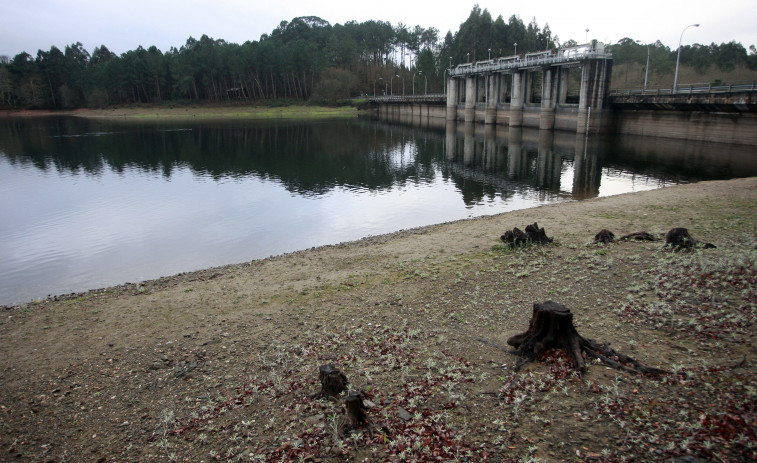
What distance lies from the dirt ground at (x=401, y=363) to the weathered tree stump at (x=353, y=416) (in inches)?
6.3

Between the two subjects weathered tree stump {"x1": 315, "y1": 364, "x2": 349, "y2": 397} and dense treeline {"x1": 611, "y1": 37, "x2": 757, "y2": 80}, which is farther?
dense treeline {"x1": 611, "y1": 37, "x2": 757, "y2": 80}

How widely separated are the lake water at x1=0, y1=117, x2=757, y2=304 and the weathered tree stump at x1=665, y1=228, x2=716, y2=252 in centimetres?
1203

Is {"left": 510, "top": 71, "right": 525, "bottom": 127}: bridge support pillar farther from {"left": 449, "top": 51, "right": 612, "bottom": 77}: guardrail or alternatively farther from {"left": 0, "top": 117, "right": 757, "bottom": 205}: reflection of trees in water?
{"left": 0, "top": 117, "right": 757, "bottom": 205}: reflection of trees in water

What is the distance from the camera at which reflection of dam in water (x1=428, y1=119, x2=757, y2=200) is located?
32.3m

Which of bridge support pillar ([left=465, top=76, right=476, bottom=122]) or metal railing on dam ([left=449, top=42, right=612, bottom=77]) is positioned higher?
metal railing on dam ([left=449, top=42, right=612, bottom=77])

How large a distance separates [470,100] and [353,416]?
89775 millimetres

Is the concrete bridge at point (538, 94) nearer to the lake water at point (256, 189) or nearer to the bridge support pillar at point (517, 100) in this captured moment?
the bridge support pillar at point (517, 100)

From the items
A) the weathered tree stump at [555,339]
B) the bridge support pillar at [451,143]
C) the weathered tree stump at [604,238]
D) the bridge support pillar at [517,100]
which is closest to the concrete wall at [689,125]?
the bridge support pillar at [517,100]

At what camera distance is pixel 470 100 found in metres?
89.9

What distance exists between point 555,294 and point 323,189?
78.5ft

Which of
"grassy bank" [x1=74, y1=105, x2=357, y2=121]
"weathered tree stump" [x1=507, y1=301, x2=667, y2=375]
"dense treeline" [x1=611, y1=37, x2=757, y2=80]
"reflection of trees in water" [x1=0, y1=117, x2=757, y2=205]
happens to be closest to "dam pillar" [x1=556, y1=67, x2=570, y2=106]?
"reflection of trees in water" [x1=0, y1=117, x2=757, y2=205]

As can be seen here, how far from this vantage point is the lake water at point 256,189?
19.5 meters

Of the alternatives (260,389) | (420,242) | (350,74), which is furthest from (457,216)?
(350,74)

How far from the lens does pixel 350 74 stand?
13800 centimetres
